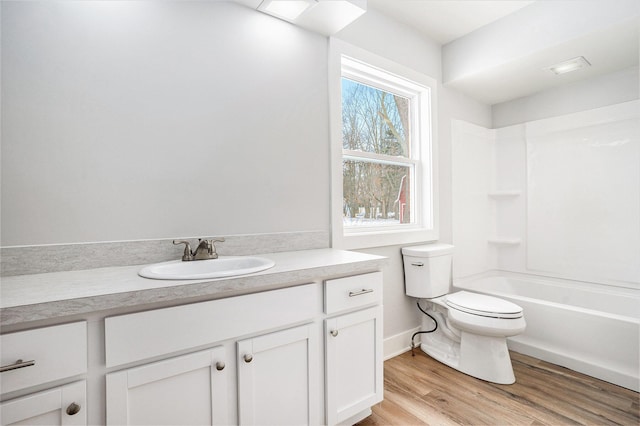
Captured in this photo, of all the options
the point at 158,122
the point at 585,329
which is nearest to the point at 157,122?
the point at 158,122

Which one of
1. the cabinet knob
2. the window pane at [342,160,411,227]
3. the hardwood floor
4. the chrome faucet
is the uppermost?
the window pane at [342,160,411,227]

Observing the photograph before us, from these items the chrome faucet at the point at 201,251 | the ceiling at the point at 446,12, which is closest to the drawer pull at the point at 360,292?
the chrome faucet at the point at 201,251

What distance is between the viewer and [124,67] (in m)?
1.33

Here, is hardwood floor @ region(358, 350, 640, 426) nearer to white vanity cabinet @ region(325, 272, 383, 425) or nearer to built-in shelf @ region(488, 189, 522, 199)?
white vanity cabinet @ region(325, 272, 383, 425)

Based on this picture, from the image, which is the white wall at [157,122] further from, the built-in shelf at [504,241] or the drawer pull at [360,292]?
the built-in shelf at [504,241]

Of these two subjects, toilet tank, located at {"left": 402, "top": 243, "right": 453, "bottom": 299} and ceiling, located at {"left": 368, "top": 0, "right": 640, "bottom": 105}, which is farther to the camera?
toilet tank, located at {"left": 402, "top": 243, "right": 453, "bottom": 299}

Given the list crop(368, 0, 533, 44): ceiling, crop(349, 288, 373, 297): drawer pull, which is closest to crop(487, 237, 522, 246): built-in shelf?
crop(368, 0, 533, 44): ceiling

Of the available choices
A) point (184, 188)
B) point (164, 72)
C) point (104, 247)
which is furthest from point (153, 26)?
point (104, 247)

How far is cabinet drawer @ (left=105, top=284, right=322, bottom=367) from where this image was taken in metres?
0.90

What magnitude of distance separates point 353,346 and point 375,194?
1.24 meters

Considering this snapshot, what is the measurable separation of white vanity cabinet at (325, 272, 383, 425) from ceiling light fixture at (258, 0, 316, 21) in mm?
1457

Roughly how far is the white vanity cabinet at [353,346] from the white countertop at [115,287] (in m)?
0.12

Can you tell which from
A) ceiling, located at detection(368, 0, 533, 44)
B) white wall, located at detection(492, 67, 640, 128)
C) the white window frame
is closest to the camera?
the white window frame

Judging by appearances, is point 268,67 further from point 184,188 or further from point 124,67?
point 184,188
